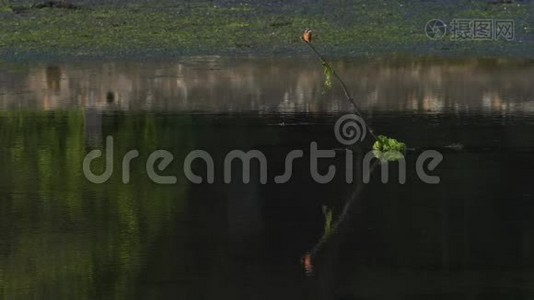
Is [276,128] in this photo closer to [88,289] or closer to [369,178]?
[369,178]

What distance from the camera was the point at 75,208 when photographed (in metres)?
14.3

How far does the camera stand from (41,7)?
119ft

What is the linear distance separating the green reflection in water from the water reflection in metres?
2.58

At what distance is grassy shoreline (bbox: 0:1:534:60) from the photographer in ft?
101

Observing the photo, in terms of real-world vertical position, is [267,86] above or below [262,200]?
above
